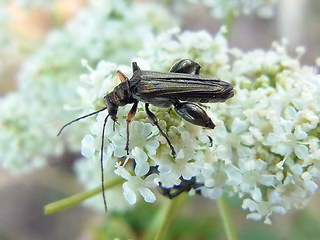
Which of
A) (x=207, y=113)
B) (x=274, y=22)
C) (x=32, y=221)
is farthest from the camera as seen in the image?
(x=274, y=22)

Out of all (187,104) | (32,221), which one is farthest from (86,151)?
(32,221)

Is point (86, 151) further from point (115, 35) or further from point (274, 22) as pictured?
point (274, 22)

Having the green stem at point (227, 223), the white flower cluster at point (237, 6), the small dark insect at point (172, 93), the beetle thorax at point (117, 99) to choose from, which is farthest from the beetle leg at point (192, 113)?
the white flower cluster at point (237, 6)

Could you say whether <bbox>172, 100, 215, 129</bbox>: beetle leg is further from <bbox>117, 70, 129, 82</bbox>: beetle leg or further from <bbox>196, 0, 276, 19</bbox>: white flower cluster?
<bbox>196, 0, 276, 19</bbox>: white flower cluster

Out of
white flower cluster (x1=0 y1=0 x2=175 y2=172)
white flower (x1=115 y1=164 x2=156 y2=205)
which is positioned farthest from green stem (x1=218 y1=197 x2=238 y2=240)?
white flower cluster (x1=0 y1=0 x2=175 y2=172)

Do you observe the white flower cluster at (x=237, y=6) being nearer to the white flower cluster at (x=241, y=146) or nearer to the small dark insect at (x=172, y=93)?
the white flower cluster at (x=241, y=146)
